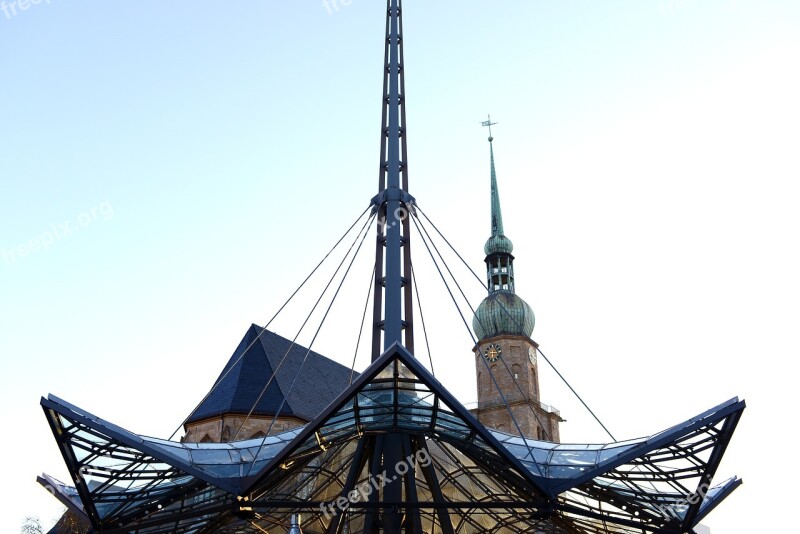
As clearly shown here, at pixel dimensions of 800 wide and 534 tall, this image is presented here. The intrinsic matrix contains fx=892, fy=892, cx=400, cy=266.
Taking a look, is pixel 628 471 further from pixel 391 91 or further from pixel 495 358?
pixel 495 358

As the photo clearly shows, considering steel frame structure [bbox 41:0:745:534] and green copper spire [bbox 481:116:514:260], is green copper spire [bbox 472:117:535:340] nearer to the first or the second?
green copper spire [bbox 481:116:514:260]

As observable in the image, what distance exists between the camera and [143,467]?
89.7 ft

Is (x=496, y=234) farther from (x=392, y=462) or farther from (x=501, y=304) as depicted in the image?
(x=392, y=462)

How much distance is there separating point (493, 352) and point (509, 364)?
62.8 inches

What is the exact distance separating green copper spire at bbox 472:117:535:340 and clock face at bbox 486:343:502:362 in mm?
870

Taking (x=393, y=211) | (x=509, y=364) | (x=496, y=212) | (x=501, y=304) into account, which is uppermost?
(x=496, y=212)

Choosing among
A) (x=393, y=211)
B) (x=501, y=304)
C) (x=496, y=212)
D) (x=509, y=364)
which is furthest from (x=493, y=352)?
(x=393, y=211)

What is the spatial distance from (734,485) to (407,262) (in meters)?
12.9

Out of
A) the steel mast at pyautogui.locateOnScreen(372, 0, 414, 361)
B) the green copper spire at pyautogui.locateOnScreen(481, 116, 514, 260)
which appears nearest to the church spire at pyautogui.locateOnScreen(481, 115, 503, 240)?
the green copper spire at pyautogui.locateOnScreen(481, 116, 514, 260)

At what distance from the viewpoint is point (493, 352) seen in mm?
62656

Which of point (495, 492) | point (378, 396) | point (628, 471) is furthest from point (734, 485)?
point (378, 396)

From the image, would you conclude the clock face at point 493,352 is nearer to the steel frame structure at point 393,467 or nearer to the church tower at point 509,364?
the church tower at point 509,364

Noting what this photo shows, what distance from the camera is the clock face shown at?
62.3 meters

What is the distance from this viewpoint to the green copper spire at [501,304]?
2506 inches
